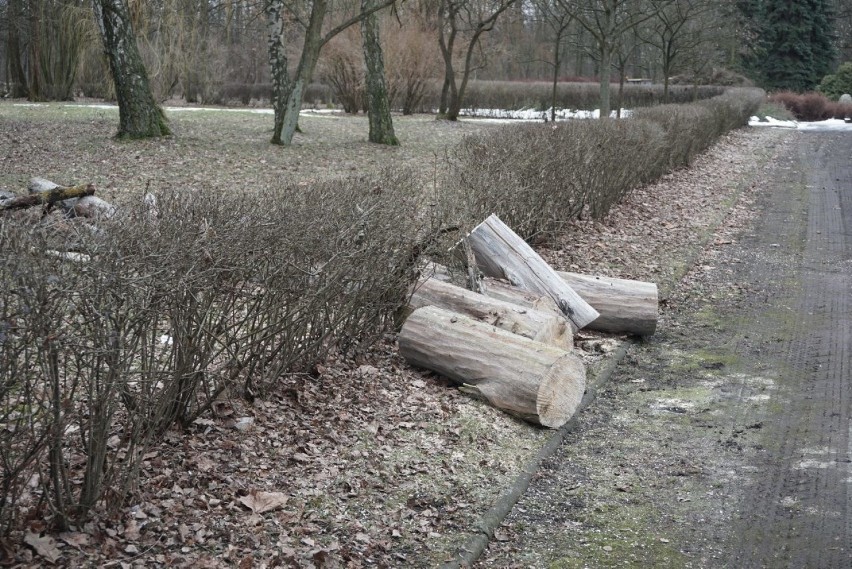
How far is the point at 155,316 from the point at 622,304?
4650mm

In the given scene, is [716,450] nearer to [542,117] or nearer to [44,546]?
→ [44,546]

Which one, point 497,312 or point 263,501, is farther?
point 497,312

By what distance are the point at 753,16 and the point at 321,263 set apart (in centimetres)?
5369

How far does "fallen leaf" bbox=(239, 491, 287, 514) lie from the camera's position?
13.8ft

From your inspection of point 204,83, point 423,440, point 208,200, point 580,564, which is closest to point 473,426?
point 423,440

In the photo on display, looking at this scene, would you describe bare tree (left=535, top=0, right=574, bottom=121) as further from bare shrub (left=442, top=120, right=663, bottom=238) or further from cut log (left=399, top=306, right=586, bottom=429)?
cut log (left=399, top=306, right=586, bottom=429)

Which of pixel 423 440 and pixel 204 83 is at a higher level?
pixel 204 83

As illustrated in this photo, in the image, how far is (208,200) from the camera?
17.7 ft

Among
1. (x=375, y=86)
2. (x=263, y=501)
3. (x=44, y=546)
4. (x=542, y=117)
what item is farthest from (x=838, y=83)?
(x=44, y=546)

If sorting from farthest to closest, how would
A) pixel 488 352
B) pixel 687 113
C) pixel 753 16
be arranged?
pixel 753 16
pixel 687 113
pixel 488 352

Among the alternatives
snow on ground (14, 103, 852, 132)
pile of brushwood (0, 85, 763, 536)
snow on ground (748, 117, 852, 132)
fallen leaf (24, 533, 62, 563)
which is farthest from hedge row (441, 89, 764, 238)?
snow on ground (748, 117, 852, 132)

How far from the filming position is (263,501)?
4.25 meters

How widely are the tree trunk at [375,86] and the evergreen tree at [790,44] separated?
37.4 metres

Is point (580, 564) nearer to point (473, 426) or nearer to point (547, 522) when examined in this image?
point (547, 522)
